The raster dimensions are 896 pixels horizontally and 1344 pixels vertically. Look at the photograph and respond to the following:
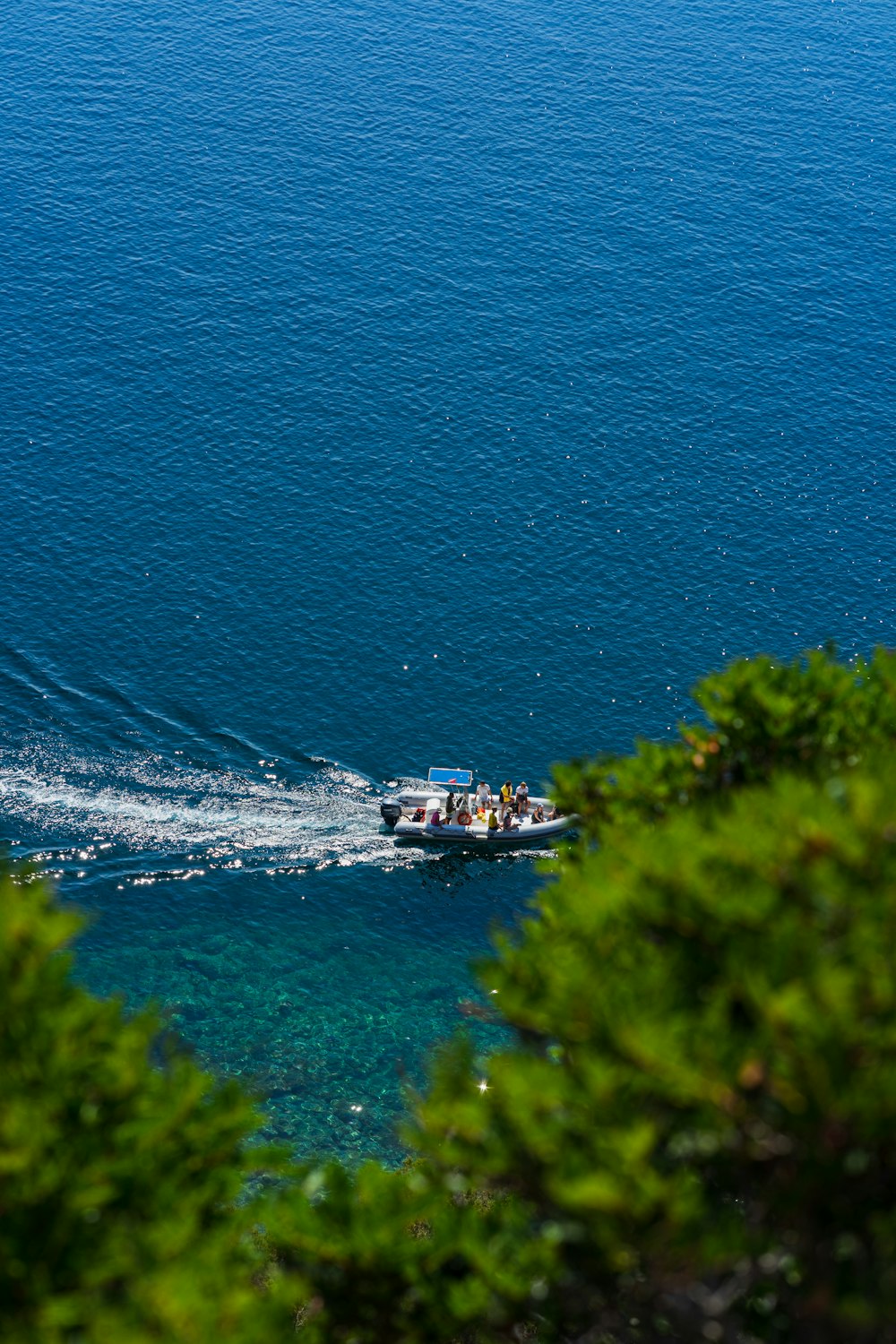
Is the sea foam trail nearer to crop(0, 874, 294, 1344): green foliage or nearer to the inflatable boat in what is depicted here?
the inflatable boat

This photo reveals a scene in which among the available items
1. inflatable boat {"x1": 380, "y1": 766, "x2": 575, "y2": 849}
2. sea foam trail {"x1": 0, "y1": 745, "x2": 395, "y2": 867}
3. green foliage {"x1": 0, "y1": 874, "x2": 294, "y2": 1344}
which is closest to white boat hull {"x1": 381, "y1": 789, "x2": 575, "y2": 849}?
inflatable boat {"x1": 380, "y1": 766, "x2": 575, "y2": 849}

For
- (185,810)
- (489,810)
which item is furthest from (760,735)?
(185,810)

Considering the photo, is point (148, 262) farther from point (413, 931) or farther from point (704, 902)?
point (704, 902)

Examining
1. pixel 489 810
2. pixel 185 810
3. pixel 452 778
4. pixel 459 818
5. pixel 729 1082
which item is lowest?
pixel 729 1082

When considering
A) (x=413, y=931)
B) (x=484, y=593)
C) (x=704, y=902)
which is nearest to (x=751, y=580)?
(x=484, y=593)

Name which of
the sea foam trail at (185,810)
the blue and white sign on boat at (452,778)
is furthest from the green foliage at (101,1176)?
the blue and white sign on boat at (452,778)

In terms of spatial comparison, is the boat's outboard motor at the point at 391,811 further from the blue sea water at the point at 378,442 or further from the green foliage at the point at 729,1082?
the green foliage at the point at 729,1082

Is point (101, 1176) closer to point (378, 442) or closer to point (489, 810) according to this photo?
point (489, 810)
